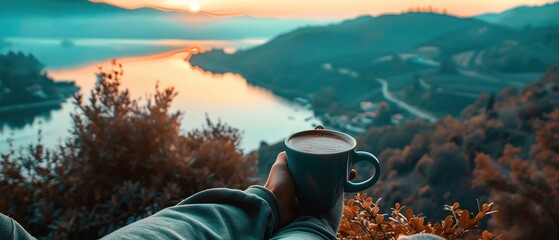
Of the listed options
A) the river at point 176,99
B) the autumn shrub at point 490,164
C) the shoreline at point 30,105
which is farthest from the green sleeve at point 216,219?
the autumn shrub at point 490,164

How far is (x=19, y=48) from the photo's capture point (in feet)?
24.2

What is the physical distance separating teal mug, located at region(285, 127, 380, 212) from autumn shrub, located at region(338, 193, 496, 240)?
0.34ft

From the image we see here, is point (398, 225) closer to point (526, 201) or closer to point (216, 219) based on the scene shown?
point (216, 219)

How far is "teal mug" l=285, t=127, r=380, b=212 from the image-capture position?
3.48ft

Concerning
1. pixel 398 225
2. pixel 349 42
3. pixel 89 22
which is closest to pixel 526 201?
pixel 398 225

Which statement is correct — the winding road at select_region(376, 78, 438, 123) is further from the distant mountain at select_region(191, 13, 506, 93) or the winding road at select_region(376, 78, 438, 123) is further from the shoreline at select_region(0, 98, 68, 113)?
the shoreline at select_region(0, 98, 68, 113)

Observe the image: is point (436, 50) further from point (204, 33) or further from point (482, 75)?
point (204, 33)

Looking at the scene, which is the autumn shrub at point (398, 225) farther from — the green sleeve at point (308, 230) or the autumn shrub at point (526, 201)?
the autumn shrub at point (526, 201)

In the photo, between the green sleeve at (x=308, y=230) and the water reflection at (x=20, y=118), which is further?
the water reflection at (x=20, y=118)

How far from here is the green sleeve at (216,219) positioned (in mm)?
777

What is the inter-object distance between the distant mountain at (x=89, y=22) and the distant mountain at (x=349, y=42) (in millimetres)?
28895

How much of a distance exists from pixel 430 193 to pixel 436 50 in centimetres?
3598

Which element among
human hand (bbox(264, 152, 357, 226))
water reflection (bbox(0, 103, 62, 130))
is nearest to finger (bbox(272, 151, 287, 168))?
human hand (bbox(264, 152, 357, 226))

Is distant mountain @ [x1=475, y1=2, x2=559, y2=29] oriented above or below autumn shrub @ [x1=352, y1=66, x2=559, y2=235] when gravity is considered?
above
